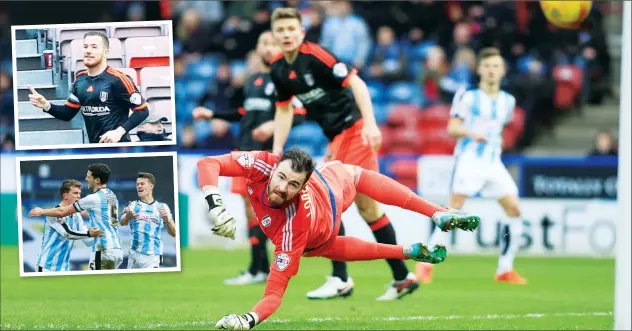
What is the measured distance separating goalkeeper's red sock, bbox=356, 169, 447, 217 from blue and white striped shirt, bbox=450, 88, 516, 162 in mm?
4509

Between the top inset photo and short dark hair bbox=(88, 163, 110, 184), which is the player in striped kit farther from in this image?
the top inset photo

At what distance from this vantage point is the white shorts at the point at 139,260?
7117mm

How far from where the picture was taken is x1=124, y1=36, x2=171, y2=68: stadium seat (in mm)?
7145

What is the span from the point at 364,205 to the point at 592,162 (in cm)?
690

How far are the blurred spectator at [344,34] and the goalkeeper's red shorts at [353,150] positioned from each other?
8.82 m

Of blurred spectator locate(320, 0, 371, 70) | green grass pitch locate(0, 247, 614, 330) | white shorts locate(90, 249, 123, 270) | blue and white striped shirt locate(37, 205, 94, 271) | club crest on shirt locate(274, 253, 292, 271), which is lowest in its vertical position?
green grass pitch locate(0, 247, 614, 330)

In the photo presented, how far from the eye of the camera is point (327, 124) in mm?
10336

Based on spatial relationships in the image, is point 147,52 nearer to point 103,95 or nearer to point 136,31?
point 136,31

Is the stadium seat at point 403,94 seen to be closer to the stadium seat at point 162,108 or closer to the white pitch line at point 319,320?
the white pitch line at point 319,320

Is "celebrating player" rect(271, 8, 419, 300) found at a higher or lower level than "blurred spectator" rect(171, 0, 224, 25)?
lower

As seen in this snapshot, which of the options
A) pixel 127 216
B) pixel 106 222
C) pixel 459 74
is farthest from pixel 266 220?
pixel 459 74

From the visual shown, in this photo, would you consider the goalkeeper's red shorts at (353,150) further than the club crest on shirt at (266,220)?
Yes

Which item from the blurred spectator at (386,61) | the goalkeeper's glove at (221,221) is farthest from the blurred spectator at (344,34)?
the goalkeeper's glove at (221,221)

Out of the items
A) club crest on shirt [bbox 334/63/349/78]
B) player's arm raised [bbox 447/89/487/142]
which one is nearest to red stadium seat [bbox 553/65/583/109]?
player's arm raised [bbox 447/89/487/142]
